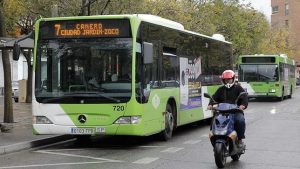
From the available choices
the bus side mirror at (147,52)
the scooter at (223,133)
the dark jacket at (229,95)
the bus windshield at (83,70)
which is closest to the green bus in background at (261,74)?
the bus side mirror at (147,52)

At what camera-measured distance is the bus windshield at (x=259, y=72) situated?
3350 centimetres

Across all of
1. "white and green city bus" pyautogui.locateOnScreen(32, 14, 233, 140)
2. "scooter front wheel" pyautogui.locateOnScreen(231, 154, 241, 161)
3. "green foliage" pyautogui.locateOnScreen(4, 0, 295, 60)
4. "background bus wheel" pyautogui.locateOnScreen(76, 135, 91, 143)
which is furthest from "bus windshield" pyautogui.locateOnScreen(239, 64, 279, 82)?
"scooter front wheel" pyautogui.locateOnScreen(231, 154, 241, 161)

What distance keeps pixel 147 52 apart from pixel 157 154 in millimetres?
2243

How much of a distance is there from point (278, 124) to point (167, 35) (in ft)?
20.8

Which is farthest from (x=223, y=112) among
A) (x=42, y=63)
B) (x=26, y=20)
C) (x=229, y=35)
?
(x=229, y=35)

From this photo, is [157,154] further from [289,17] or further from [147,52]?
[289,17]

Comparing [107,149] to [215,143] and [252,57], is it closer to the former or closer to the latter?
[215,143]

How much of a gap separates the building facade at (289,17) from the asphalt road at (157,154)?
9599 cm

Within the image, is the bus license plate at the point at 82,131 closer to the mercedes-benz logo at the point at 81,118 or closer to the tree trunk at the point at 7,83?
the mercedes-benz logo at the point at 81,118

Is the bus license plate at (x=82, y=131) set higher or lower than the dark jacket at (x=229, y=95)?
lower

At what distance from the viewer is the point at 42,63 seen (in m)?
12.0

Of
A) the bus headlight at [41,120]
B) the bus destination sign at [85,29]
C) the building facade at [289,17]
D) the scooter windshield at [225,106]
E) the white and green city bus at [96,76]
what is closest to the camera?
the scooter windshield at [225,106]

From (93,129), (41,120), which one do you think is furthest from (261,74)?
(41,120)

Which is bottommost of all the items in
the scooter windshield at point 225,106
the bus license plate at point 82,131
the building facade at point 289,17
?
the bus license plate at point 82,131
